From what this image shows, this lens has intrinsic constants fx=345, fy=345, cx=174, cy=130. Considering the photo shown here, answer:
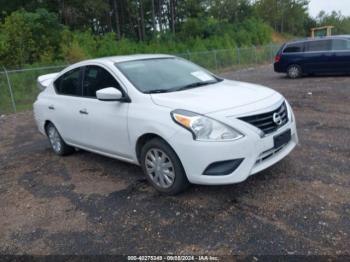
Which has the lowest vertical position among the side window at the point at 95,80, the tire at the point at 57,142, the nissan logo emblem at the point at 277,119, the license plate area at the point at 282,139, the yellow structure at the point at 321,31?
the tire at the point at 57,142

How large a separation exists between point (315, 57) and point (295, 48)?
939 millimetres

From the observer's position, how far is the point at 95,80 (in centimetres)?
477

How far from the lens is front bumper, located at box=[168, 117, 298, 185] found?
3.42 metres

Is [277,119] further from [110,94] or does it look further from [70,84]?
[70,84]

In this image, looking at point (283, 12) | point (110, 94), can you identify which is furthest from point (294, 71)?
point (283, 12)

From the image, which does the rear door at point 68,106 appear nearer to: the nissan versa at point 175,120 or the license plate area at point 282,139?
the nissan versa at point 175,120

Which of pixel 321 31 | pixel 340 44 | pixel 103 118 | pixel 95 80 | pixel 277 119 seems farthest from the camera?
pixel 321 31

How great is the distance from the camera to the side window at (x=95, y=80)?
446cm

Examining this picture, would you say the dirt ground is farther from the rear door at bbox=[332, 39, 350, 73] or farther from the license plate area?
the rear door at bbox=[332, 39, 350, 73]

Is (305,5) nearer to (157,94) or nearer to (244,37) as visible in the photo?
(244,37)

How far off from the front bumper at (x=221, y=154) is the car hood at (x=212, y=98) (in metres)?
0.34

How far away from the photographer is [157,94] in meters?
4.04

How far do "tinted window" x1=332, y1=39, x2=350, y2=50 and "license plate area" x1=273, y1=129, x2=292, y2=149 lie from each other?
1021 cm

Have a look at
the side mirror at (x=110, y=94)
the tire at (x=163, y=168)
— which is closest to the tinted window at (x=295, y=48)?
the side mirror at (x=110, y=94)
